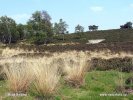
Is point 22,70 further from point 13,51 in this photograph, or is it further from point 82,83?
point 13,51

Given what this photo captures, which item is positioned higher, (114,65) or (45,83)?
(45,83)

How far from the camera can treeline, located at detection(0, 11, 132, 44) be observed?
85625 millimetres

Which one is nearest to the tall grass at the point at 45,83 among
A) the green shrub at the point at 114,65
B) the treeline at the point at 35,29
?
the green shrub at the point at 114,65

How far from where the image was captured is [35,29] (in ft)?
297

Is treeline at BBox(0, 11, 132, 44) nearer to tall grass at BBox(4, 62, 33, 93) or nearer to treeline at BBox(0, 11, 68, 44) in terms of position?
treeline at BBox(0, 11, 68, 44)

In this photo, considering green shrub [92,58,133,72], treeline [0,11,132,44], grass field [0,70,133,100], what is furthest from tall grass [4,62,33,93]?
treeline [0,11,132,44]

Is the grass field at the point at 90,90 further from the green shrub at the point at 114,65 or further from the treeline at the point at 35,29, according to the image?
the treeline at the point at 35,29

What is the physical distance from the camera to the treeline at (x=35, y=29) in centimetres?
8562

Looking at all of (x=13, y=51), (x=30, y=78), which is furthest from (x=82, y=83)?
(x=13, y=51)

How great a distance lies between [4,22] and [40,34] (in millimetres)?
22811

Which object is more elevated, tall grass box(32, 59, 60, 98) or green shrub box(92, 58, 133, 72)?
tall grass box(32, 59, 60, 98)

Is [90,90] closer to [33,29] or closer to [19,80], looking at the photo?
[19,80]

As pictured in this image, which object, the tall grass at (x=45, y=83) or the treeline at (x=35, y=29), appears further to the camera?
the treeline at (x=35, y=29)

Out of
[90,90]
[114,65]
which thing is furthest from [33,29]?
[90,90]
